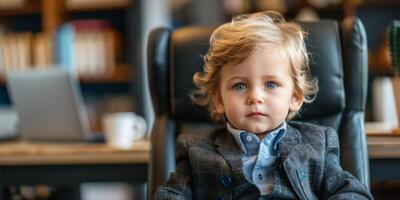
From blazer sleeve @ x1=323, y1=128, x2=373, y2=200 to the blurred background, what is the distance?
208cm

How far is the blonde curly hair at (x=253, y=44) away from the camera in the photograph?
48.4 inches

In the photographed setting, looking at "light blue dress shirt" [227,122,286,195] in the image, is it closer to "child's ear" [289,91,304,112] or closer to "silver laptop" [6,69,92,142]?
"child's ear" [289,91,304,112]

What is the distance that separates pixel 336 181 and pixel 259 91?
27cm

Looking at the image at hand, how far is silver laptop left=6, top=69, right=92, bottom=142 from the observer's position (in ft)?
6.72

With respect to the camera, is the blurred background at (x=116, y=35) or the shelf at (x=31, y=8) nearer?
the blurred background at (x=116, y=35)

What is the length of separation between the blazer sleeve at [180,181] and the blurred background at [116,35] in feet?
6.46

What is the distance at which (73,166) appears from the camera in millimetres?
1751

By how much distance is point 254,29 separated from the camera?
49.0 inches

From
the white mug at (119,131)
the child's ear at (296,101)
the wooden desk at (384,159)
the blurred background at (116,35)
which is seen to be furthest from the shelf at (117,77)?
the child's ear at (296,101)

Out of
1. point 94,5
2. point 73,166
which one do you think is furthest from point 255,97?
point 94,5

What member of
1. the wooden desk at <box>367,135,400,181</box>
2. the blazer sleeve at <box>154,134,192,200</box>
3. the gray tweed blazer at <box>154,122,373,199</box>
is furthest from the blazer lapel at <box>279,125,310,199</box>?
the wooden desk at <box>367,135,400,181</box>

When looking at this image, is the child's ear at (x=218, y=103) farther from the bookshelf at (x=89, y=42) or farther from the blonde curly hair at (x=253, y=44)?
the bookshelf at (x=89, y=42)

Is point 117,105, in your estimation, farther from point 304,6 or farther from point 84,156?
point 84,156

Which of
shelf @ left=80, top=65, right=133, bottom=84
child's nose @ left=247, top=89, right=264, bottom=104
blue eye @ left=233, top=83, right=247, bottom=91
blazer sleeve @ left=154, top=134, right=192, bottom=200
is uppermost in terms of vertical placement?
blue eye @ left=233, top=83, right=247, bottom=91
